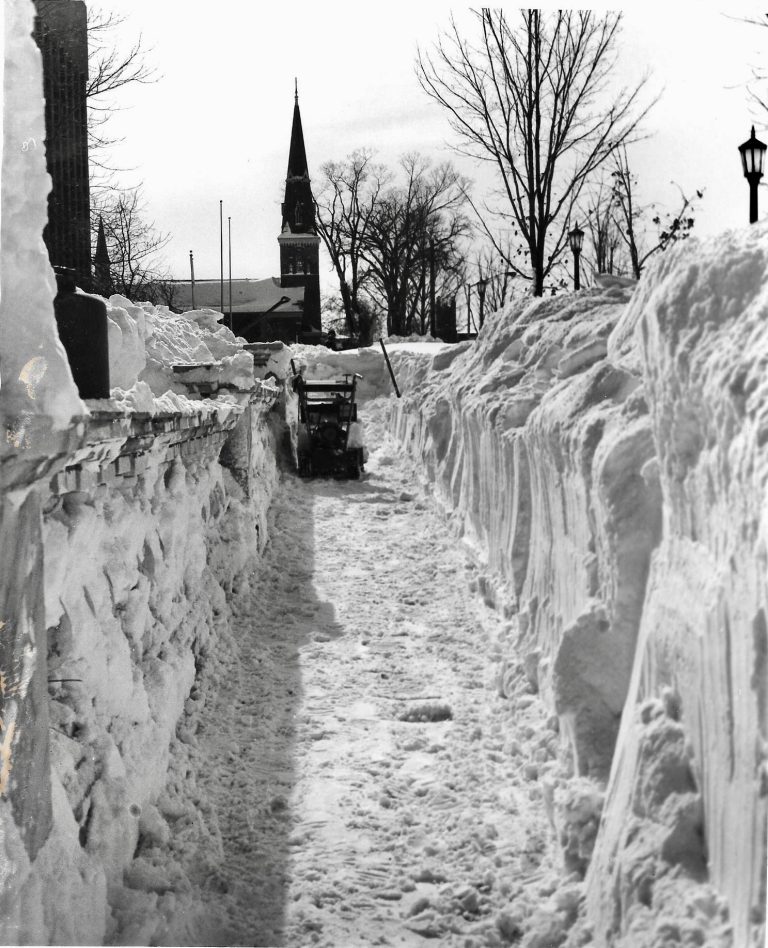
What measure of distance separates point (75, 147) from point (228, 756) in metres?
3.02

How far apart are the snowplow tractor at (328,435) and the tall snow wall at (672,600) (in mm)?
8933

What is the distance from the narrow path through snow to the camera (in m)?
3.86

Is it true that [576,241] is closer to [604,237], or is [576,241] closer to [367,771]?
[604,237]

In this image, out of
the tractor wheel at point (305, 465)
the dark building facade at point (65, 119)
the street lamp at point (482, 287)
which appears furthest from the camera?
the tractor wheel at point (305, 465)

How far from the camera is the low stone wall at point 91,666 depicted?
2.98 metres

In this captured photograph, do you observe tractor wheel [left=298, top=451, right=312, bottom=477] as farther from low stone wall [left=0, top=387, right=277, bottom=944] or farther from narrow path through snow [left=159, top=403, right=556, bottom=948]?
low stone wall [left=0, top=387, right=277, bottom=944]

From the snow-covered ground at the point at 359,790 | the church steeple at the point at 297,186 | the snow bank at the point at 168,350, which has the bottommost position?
the snow-covered ground at the point at 359,790

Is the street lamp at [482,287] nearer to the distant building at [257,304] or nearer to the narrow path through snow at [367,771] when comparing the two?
the distant building at [257,304]

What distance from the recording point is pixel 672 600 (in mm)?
3299

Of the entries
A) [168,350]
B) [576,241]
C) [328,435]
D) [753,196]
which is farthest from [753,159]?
[328,435]

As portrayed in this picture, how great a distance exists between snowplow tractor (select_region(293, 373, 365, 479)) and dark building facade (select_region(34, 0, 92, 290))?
9939 mm

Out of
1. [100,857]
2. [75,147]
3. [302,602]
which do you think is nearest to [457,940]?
[100,857]

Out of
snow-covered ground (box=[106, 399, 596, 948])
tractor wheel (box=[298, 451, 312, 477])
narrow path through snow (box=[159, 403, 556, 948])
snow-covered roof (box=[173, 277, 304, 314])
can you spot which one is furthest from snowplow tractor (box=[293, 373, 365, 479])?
snow-covered ground (box=[106, 399, 596, 948])

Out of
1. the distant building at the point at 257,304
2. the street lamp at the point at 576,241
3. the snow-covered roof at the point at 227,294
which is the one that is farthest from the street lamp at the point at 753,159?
the snow-covered roof at the point at 227,294
